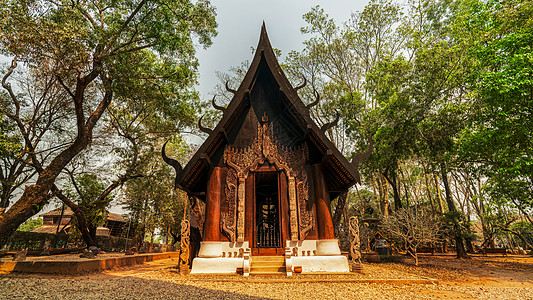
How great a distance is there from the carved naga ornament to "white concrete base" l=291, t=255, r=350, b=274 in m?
0.74

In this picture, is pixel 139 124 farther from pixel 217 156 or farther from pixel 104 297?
pixel 104 297

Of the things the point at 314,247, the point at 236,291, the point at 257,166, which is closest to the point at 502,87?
the point at 314,247

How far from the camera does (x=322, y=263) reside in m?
7.62

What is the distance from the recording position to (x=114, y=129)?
17.0 metres

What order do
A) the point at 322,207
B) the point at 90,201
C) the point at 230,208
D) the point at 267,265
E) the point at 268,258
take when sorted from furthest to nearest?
1. the point at 90,201
2. the point at 230,208
3. the point at 322,207
4. the point at 268,258
5. the point at 267,265

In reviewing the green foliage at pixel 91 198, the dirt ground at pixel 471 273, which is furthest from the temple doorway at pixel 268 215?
the green foliage at pixel 91 198

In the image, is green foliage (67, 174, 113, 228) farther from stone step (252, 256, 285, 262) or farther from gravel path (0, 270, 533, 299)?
stone step (252, 256, 285, 262)

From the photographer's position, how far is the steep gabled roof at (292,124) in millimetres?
8602

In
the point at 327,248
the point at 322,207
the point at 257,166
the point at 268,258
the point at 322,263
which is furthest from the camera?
the point at 257,166

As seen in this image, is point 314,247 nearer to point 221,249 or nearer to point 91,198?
point 221,249

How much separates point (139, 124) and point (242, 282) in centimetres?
1378

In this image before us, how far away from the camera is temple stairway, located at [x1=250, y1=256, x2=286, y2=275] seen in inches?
295

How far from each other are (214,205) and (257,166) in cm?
213

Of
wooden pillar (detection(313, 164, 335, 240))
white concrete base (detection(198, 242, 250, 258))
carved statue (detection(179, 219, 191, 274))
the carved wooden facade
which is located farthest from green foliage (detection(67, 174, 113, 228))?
wooden pillar (detection(313, 164, 335, 240))
